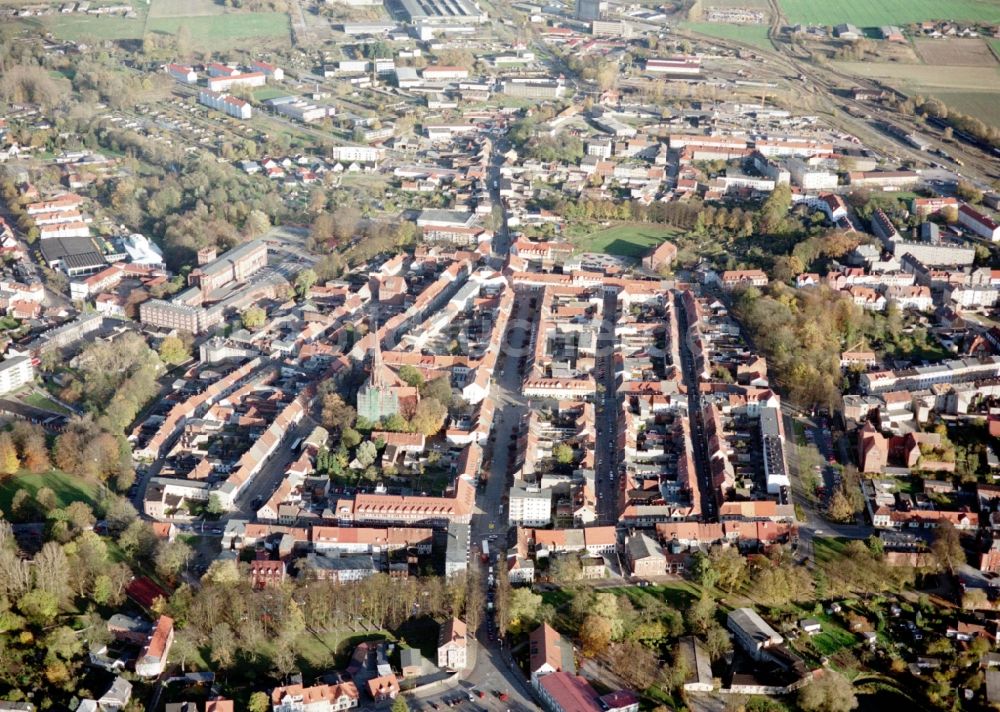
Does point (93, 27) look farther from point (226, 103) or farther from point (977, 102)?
point (977, 102)

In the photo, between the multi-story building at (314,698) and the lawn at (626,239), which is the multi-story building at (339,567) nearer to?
the multi-story building at (314,698)

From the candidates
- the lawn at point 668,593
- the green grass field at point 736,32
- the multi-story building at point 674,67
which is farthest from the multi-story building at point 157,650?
the green grass field at point 736,32

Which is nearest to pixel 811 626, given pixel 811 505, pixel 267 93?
pixel 811 505

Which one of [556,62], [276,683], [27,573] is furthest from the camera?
[556,62]

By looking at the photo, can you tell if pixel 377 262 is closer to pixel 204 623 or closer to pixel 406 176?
pixel 406 176

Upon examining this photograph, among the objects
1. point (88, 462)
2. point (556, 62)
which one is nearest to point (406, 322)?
point (88, 462)

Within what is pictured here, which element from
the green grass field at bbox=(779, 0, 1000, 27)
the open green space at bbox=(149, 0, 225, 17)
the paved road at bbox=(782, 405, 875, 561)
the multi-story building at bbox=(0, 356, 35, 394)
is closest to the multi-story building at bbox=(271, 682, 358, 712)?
the paved road at bbox=(782, 405, 875, 561)
